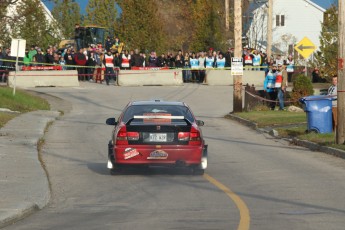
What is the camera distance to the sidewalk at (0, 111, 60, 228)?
46.9ft

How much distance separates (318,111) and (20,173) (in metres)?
11.5

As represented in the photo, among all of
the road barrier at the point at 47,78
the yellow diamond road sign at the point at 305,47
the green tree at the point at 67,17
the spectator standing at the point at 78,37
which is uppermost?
the green tree at the point at 67,17

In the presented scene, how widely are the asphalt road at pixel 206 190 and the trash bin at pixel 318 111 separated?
44.4 inches

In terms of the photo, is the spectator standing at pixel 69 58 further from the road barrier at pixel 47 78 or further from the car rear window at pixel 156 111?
the car rear window at pixel 156 111

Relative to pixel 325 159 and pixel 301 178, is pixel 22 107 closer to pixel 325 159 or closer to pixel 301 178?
pixel 325 159

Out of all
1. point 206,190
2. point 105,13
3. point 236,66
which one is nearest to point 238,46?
point 236,66

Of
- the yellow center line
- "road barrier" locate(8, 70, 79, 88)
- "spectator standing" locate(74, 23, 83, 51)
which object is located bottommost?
the yellow center line

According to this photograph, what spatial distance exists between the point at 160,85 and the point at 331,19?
37.2 ft

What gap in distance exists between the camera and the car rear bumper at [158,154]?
18531 millimetres

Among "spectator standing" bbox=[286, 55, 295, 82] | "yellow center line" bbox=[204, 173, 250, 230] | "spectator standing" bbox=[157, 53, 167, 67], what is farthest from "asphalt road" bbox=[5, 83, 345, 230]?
"spectator standing" bbox=[157, 53, 167, 67]

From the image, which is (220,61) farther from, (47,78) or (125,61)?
(47,78)

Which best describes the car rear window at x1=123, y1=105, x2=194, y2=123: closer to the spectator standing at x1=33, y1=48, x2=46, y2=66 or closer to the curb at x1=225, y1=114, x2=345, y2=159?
the curb at x1=225, y1=114, x2=345, y2=159

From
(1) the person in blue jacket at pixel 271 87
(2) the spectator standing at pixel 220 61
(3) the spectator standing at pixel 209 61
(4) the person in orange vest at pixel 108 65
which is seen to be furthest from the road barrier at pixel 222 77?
(1) the person in blue jacket at pixel 271 87

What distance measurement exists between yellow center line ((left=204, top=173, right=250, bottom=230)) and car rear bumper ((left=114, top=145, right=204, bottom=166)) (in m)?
0.60
